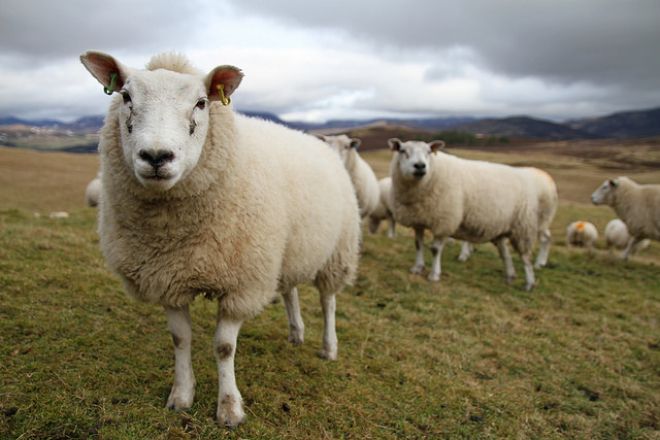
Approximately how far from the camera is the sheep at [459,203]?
8984mm

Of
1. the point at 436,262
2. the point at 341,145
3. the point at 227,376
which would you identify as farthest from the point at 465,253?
the point at 227,376

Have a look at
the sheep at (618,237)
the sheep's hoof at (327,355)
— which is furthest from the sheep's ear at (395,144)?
the sheep at (618,237)

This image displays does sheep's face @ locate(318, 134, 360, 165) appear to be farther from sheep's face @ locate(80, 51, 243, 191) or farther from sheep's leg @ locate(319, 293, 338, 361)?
sheep's face @ locate(80, 51, 243, 191)

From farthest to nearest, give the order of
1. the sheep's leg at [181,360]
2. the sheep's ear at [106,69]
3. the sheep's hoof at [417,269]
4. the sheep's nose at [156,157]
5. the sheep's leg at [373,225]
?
the sheep's leg at [373,225], the sheep's hoof at [417,269], the sheep's leg at [181,360], the sheep's ear at [106,69], the sheep's nose at [156,157]

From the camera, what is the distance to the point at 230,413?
344 centimetres

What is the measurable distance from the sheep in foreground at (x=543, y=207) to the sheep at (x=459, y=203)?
116cm

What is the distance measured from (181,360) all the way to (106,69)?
99.9 inches

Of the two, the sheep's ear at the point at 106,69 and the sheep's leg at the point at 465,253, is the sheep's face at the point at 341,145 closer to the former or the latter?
the sheep's leg at the point at 465,253

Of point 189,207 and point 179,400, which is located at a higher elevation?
point 189,207

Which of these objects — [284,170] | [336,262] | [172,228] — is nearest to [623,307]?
[336,262]

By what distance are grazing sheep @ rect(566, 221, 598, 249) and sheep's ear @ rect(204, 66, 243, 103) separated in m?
14.4

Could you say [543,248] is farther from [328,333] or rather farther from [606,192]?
[328,333]

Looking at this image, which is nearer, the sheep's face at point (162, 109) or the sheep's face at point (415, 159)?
the sheep's face at point (162, 109)

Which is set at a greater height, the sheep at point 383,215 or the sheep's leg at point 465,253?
the sheep at point 383,215
